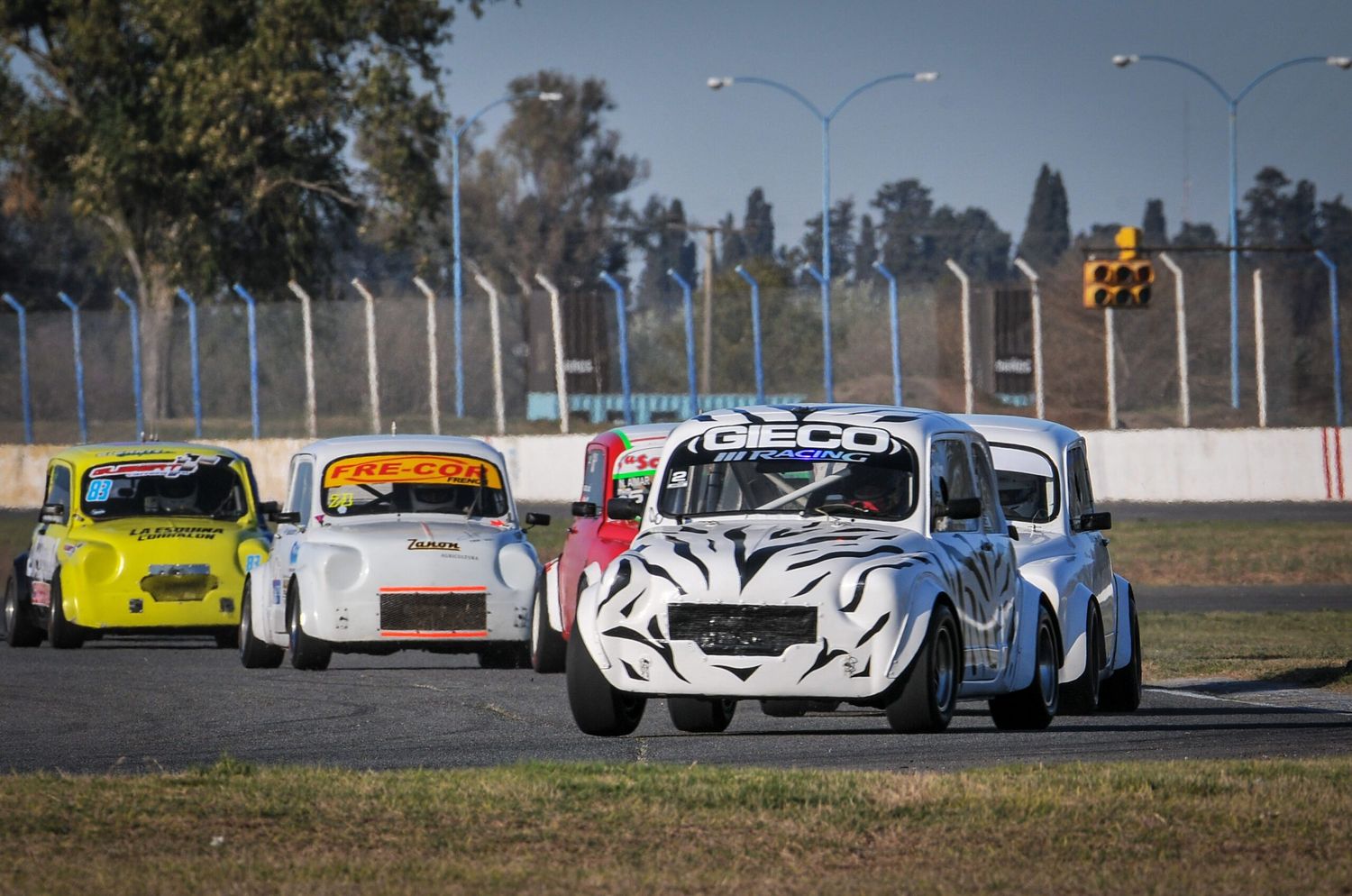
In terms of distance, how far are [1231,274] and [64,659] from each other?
32.1 metres

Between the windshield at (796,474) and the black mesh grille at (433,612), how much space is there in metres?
4.65

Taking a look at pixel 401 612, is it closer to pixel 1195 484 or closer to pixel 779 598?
pixel 779 598

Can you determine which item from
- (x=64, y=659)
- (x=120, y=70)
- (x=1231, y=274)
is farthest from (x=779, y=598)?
(x=120, y=70)

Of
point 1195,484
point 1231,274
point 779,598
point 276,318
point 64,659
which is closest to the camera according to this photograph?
point 779,598

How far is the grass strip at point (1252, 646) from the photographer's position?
17828mm

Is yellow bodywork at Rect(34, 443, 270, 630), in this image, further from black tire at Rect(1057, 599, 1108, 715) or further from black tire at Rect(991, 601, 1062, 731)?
black tire at Rect(991, 601, 1062, 731)

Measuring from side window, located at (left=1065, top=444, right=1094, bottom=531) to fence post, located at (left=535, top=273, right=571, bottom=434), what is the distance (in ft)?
82.9

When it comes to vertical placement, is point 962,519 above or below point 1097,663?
above

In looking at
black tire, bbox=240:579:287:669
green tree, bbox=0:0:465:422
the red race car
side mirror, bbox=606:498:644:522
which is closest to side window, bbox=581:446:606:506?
the red race car

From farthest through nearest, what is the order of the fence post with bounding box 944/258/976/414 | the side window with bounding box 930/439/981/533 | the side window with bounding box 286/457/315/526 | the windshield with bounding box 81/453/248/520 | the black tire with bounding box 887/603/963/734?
the fence post with bounding box 944/258/976/414 < the windshield with bounding box 81/453/248/520 < the side window with bounding box 286/457/315/526 < the side window with bounding box 930/439/981/533 < the black tire with bounding box 887/603/963/734

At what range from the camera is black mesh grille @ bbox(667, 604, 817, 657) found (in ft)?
35.6

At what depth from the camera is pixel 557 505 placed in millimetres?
39781

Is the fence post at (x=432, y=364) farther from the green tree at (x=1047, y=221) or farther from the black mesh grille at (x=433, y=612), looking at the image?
the green tree at (x=1047, y=221)

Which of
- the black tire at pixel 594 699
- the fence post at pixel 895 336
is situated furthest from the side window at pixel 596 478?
the fence post at pixel 895 336
